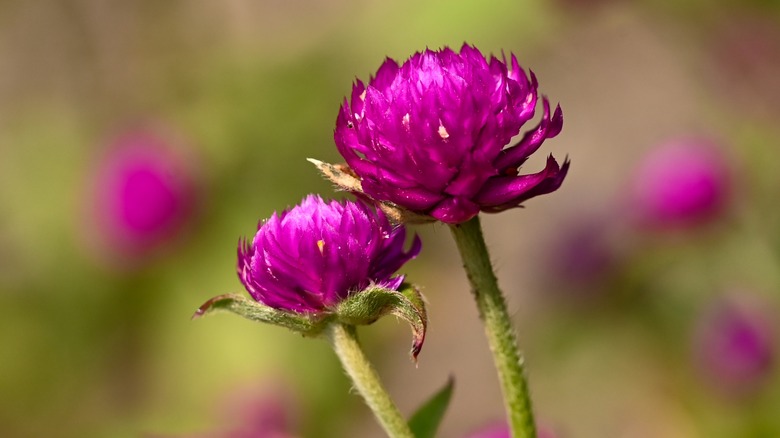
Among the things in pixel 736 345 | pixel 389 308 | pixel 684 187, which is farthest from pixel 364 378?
pixel 684 187

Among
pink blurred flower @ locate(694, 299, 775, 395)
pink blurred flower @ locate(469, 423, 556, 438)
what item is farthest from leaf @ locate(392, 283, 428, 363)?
pink blurred flower @ locate(694, 299, 775, 395)

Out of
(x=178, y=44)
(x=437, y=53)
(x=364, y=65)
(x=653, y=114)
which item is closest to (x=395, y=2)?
(x=364, y=65)

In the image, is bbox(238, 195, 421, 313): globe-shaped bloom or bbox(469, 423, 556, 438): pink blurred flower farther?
bbox(469, 423, 556, 438): pink blurred flower

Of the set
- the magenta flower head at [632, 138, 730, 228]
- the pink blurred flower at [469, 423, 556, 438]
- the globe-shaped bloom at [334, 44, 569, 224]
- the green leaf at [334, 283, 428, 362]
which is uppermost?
the magenta flower head at [632, 138, 730, 228]

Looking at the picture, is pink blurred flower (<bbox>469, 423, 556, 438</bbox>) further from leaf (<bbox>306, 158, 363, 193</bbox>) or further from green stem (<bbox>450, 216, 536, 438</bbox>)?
leaf (<bbox>306, 158, 363, 193</bbox>)

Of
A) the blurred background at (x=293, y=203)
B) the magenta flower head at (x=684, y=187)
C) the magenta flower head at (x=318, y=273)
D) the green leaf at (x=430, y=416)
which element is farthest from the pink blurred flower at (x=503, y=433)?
the magenta flower head at (x=684, y=187)

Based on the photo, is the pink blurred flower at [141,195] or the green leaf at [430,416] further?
the pink blurred flower at [141,195]

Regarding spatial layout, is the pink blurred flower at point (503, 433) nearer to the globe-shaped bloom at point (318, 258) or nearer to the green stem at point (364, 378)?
the green stem at point (364, 378)
